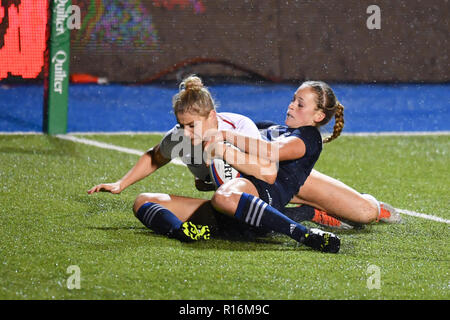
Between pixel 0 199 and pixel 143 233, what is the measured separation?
113 cm

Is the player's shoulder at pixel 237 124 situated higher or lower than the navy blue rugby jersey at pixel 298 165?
higher

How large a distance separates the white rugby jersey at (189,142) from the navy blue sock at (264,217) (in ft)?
1.24

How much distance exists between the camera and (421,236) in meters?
4.18

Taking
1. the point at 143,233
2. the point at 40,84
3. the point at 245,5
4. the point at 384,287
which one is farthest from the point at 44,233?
the point at 245,5

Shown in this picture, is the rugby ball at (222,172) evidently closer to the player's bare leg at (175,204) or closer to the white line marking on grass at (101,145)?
the player's bare leg at (175,204)

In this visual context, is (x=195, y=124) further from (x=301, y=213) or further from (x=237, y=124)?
(x=301, y=213)

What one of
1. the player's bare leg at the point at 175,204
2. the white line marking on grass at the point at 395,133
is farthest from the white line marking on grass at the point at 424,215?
the white line marking on grass at the point at 395,133

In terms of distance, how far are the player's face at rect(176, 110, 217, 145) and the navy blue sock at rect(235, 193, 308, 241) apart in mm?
347

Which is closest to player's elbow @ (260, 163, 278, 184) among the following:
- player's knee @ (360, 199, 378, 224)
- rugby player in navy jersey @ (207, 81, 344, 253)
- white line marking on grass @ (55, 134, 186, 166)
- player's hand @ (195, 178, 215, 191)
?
rugby player in navy jersey @ (207, 81, 344, 253)

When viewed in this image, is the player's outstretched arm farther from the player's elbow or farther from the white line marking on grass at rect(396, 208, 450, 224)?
the white line marking on grass at rect(396, 208, 450, 224)

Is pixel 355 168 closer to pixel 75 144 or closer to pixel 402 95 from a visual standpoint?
pixel 75 144

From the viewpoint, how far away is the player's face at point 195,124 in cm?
380

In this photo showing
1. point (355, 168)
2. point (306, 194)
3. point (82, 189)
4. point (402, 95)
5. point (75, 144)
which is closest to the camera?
point (306, 194)

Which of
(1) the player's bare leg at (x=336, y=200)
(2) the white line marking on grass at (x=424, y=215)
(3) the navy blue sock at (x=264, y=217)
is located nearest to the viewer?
(3) the navy blue sock at (x=264, y=217)
